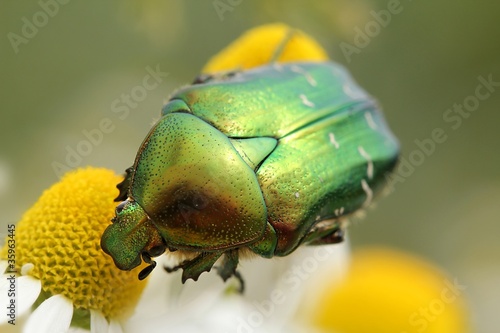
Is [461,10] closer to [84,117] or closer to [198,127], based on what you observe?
[84,117]

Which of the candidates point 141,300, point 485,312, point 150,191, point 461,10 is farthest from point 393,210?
point 150,191

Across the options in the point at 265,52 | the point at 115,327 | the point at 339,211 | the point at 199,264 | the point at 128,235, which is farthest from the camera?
the point at 265,52

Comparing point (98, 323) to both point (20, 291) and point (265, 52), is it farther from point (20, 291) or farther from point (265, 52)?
point (265, 52)

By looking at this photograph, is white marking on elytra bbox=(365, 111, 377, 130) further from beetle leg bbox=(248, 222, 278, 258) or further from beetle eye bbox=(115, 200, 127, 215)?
beetle eye bbox=(115, 200, 127, 215)

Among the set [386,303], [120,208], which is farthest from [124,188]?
[386,303]

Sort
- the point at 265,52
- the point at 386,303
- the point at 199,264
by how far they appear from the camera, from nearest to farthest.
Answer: the point at 199,264 → the point at 265,52 → the point at 386,303

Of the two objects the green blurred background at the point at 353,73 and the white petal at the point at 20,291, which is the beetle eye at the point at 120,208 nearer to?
the white petal at the point at 20,291

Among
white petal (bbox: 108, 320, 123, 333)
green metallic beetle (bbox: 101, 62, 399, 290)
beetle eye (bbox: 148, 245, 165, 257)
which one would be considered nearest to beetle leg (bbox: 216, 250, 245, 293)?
green metallic beetle (bbox: 101, 62, 399, 290)

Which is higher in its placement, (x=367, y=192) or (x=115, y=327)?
(x=115, y=327)
